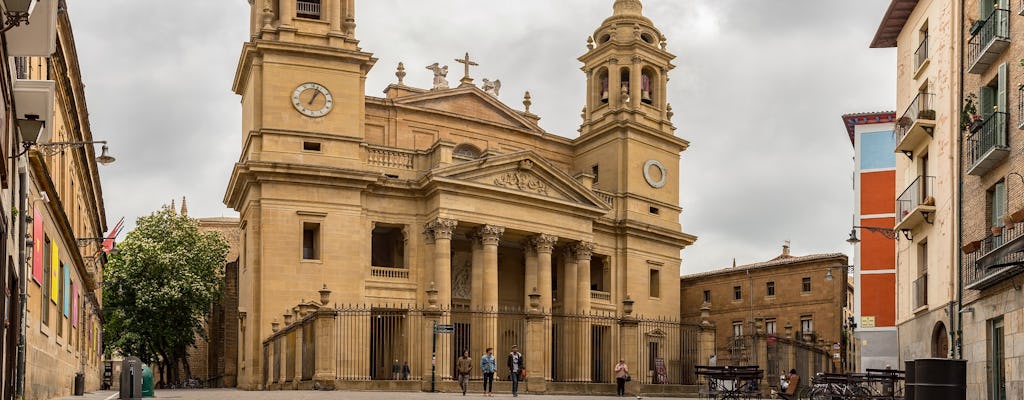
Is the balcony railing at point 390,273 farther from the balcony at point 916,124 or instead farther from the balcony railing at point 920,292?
the balcony railing at point 920,292

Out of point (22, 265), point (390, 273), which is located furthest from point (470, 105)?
point (22, 265)

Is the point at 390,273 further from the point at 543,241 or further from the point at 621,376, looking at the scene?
the point at 621,376

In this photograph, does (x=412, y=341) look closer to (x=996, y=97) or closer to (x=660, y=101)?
(x=660, y=101)

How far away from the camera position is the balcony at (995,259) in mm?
19656

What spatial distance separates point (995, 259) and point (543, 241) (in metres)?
30.4

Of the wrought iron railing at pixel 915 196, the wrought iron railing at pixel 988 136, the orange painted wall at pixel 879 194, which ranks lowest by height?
the wrought iron railing at pixel 915 196

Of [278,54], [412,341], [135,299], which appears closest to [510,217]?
[412,341]

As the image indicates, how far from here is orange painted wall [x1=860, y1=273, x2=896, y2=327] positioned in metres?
44.2

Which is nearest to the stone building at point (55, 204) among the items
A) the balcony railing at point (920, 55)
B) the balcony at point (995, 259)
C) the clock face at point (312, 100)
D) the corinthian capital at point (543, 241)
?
the clock face at point (312, 100)

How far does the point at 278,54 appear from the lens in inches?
1842

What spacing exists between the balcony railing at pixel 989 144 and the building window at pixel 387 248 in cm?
2996

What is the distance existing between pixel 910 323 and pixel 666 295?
30.4 meters

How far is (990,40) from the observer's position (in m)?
22.6

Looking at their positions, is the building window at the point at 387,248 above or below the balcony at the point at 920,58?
below
